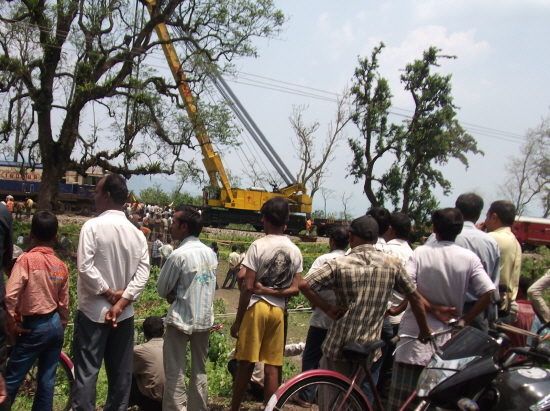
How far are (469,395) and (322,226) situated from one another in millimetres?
33322

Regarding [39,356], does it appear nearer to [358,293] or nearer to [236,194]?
[358,293]

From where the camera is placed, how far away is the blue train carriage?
34875 mm

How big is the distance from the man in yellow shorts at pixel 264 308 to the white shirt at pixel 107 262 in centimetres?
83

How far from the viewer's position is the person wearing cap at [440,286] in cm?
378

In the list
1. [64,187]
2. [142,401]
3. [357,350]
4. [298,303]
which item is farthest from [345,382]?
[64,187]

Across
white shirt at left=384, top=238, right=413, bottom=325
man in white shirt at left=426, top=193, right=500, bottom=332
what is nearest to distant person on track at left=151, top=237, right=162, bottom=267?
white shirt at left=384, top=238, right=413, bottom=325

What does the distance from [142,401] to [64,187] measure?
3357 centimetres

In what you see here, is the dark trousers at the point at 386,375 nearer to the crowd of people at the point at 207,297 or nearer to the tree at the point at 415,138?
the crowd of people at the point at 207,297

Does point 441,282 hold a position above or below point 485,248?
below

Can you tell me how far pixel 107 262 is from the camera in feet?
12.8

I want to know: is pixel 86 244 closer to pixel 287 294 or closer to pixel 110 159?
pixel 287 294

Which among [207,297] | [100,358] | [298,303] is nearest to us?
[100,358]

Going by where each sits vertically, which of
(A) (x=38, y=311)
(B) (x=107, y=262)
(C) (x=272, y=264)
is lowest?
(A) (x=38, y=311)

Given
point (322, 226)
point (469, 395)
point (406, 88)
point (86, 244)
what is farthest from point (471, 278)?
point (322, 226)
